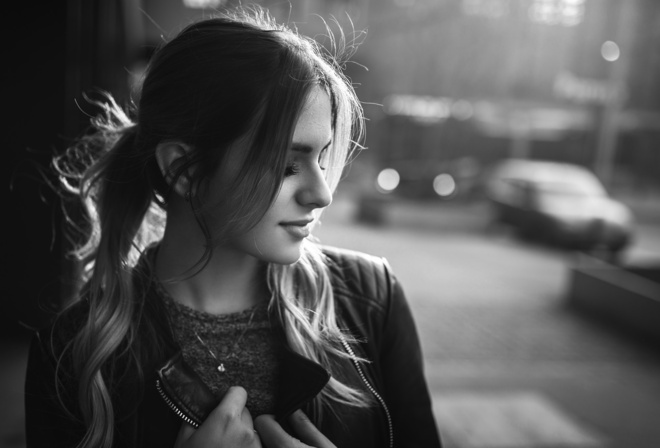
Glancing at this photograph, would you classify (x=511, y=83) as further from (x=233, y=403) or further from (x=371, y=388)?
(x=233, y=403)

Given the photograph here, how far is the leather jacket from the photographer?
4.96 feet

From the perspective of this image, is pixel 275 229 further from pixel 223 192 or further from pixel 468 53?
pixel 468 53

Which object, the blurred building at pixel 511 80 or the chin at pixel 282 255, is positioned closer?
the chin at pixel 282 255

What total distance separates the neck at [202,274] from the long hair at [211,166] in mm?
43

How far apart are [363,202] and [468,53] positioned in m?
16.5

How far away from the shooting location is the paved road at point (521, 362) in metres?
4.45

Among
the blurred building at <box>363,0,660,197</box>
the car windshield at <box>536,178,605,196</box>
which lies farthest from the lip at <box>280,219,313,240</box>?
the blurred building at <box>363,0,660,197</box>

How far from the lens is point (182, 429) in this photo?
4.81 ft

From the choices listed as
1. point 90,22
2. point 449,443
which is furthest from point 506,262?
point 90,22

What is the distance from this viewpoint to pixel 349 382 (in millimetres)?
1645

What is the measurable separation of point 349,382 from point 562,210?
519 inches

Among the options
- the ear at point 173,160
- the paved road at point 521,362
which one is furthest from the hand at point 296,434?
the paved road at point 521,362

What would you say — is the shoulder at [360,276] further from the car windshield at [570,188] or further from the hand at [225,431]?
the car windshield at [570,188]

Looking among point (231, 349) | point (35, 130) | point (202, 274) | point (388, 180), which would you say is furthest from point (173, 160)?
point (388, 180)
